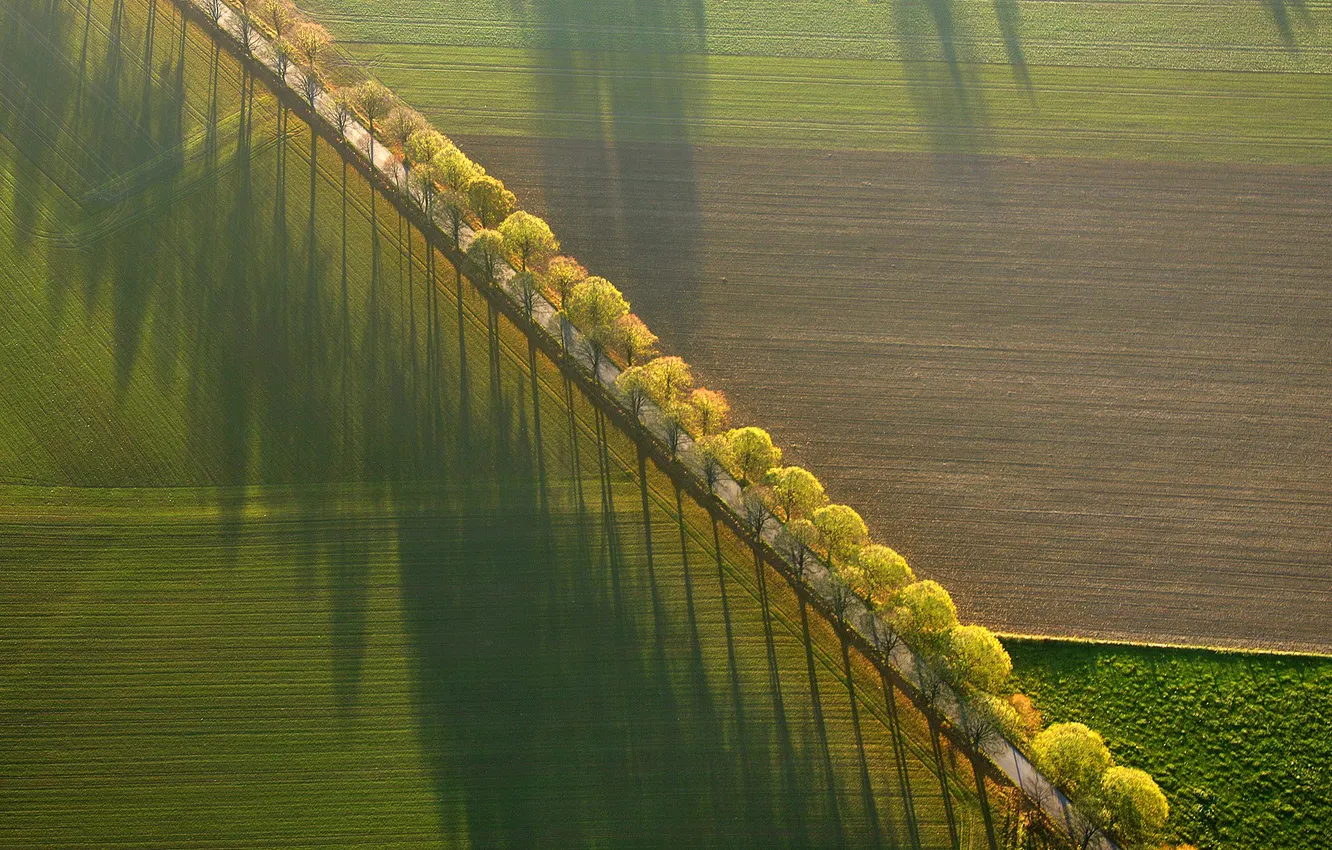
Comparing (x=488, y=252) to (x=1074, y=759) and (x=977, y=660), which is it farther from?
(x=1074, y=759)

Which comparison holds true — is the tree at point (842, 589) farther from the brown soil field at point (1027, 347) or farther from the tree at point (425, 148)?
the tree at point (425, 148)

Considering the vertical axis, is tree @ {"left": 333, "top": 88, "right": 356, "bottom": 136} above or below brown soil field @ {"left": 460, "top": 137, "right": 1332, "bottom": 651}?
above

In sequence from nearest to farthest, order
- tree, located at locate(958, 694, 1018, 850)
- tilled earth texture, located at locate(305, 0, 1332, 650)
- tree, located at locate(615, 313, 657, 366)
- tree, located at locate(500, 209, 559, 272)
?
1. tree, located at locate(958, 694, 1018, 850)
2. tilled earth texture, located at locate(305, 0, 1332, 650)
3. tree, located at locate(615, 313, 657, 366)
4. tree, located at locate(500, 209, 559, 272)

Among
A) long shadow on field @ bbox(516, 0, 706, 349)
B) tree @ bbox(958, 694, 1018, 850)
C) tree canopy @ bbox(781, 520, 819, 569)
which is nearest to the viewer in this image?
tree @ bbox(958, 694, 1018, 850)

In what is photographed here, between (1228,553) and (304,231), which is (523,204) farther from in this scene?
(1228,553)

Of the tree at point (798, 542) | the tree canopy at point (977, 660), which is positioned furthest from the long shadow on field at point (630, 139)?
the tree canopy at point (977, 660)

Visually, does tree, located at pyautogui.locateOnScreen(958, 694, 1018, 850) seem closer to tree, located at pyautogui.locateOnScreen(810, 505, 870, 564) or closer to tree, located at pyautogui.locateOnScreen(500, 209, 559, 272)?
tree, located at pyautogui.locateOnScreen(810, 505, 870, 564)

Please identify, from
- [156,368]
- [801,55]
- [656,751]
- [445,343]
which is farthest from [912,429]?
[156,368]

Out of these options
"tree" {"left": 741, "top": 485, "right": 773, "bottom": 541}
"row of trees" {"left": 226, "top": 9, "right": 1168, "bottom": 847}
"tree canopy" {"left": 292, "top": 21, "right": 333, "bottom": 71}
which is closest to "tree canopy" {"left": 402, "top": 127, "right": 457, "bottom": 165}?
"row of trees" {"left": 226, "top": 9, "right": 1168, "bottom": 847}
